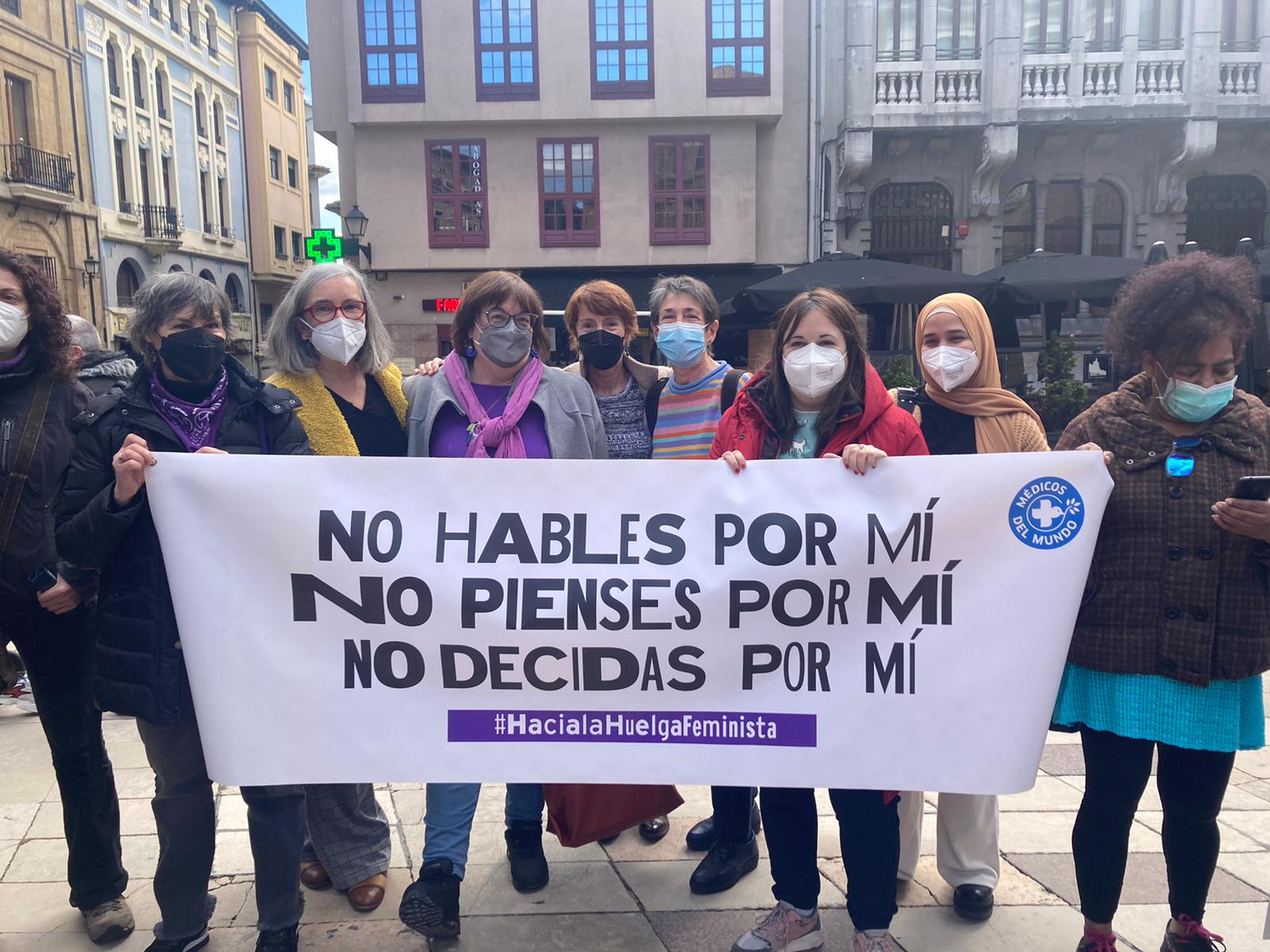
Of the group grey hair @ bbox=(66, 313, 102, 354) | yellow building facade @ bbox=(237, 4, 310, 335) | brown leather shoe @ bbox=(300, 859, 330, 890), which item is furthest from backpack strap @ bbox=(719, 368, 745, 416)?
yellow building facade @ bbox=(237, 4, 310, 335)

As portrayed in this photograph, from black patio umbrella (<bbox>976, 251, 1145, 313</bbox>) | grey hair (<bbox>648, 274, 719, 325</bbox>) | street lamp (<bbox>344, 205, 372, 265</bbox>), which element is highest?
street lamp (<bbox>344, 205, 372, 265</bbox>)

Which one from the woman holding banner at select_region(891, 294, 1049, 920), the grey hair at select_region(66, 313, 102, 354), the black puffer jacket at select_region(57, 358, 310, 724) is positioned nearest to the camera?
the black puffer jacket at select_region(57, 358, 310, 724)

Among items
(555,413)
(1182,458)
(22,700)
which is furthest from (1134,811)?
(22,700)

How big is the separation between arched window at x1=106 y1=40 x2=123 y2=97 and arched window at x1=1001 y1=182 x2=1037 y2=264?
26.0m

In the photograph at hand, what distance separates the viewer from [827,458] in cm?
253

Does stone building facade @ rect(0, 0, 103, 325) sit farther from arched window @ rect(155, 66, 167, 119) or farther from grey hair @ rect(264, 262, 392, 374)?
grey hair @ rect(264, 262, 392, 374)

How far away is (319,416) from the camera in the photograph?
2986 mm

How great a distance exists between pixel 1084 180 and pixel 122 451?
66.3 feet

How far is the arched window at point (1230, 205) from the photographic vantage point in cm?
1886

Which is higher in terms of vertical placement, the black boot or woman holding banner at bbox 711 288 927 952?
woman holding banner at bbox 711 288 927 952

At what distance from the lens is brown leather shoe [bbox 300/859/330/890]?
312 centimetres

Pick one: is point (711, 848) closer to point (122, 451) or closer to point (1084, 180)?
point (122, 451)

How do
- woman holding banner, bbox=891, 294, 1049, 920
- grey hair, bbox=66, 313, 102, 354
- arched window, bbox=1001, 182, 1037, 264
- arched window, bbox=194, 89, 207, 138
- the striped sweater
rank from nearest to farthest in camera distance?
1. woman holding banner, bbox=891, 294, 1049, 920
2. the striped sweater
3. grey hair, bbox=66, 313, 102, 354
4. arched window, bbox=1001, 182, 1037, 264
5. arched window, bbox=194, 89, 207, 138

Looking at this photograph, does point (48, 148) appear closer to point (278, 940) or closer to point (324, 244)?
point (324, 244)
